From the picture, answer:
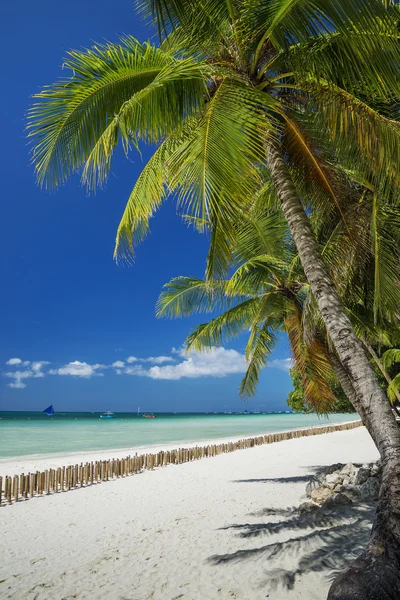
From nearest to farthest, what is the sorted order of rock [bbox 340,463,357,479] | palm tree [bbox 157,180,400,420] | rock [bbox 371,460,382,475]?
palm tree [bbox 157,180,400,420], rock [bbox 371,460,382,475], rock [bbox 340,463,357,479]

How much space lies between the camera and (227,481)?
1362 cm

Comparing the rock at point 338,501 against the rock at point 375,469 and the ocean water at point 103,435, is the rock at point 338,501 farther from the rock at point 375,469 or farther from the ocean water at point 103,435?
the ocean water at point 103,435

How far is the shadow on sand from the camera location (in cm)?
470

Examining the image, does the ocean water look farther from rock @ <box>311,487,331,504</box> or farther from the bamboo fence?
rock @ <box>311,487,331,504</box>

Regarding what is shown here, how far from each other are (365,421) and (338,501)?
4888 mm

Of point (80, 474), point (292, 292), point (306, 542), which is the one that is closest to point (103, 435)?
point (80, 474)

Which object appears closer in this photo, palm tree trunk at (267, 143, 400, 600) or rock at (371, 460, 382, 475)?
palm tree trunk at (267, 143, 400, 600)

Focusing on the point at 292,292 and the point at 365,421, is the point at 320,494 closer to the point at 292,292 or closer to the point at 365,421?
the point at 292,292

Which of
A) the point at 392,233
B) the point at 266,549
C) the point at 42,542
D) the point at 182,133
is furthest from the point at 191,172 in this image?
the point at 42,542

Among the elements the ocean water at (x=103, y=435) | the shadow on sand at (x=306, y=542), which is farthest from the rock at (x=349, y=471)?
the ocean water at (x=103, y=435)

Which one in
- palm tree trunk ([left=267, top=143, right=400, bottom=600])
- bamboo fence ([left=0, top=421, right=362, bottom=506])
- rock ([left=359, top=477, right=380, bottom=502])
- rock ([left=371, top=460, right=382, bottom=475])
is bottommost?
bamboo fence ([left=0, top=421, right=362, bottom=506])

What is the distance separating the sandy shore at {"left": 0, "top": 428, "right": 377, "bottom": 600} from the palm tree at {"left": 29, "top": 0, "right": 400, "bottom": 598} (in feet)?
7.42

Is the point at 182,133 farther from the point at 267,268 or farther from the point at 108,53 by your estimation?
the point at 267,268

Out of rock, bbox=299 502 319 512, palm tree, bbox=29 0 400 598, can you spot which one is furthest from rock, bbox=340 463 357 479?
palm tree, bbox=29 0 400 598
